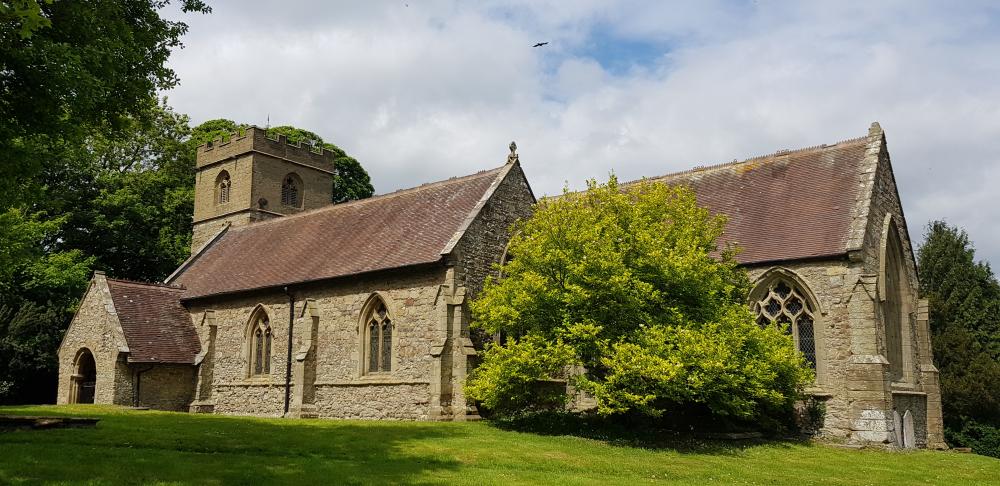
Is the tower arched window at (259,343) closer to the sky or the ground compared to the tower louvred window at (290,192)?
closer to the ground

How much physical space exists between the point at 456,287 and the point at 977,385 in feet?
79.8

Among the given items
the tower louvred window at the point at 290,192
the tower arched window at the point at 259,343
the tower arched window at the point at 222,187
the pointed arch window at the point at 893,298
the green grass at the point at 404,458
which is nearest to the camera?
the green grass at the point at 404,458

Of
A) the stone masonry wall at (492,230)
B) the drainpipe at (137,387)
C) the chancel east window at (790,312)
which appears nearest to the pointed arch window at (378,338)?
the stone masonry wall at (492,230)

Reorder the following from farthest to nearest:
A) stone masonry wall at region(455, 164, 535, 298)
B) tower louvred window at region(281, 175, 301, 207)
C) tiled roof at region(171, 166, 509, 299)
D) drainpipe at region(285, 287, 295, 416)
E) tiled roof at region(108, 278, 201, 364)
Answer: tower louvred window at region(281, 175, 301, 207)
tiled roof at region(108, 278, 201, 364)
drainpipe at region(285, 287, 295, 416)
tiled roof at region(171, 166, 509, 299)
stone masonry wall at region(455, 164, 535, 298)

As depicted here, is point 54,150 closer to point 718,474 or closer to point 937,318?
point 718,474

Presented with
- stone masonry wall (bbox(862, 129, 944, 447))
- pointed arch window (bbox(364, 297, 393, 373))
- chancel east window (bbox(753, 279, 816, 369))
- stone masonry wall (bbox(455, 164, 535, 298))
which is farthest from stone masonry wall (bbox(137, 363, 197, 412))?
stone masonry wall (bbox(862, 129, 944, 447))

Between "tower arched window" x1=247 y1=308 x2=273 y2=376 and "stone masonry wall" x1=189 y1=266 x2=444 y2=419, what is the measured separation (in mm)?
285

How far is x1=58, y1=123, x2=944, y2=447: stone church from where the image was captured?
73.5ft

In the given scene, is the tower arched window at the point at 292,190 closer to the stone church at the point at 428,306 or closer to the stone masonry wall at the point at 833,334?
the stone church at the point at 428,306

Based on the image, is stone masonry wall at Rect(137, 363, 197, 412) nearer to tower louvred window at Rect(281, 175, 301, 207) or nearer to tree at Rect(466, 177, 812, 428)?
tower louvred window at Rect(281, 175, 301, 207)

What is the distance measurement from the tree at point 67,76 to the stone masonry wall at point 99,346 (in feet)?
42.8

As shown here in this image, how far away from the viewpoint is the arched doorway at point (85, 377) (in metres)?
30.4

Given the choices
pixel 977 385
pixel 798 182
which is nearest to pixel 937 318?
pixel 977 385

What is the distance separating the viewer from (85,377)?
3084cm
